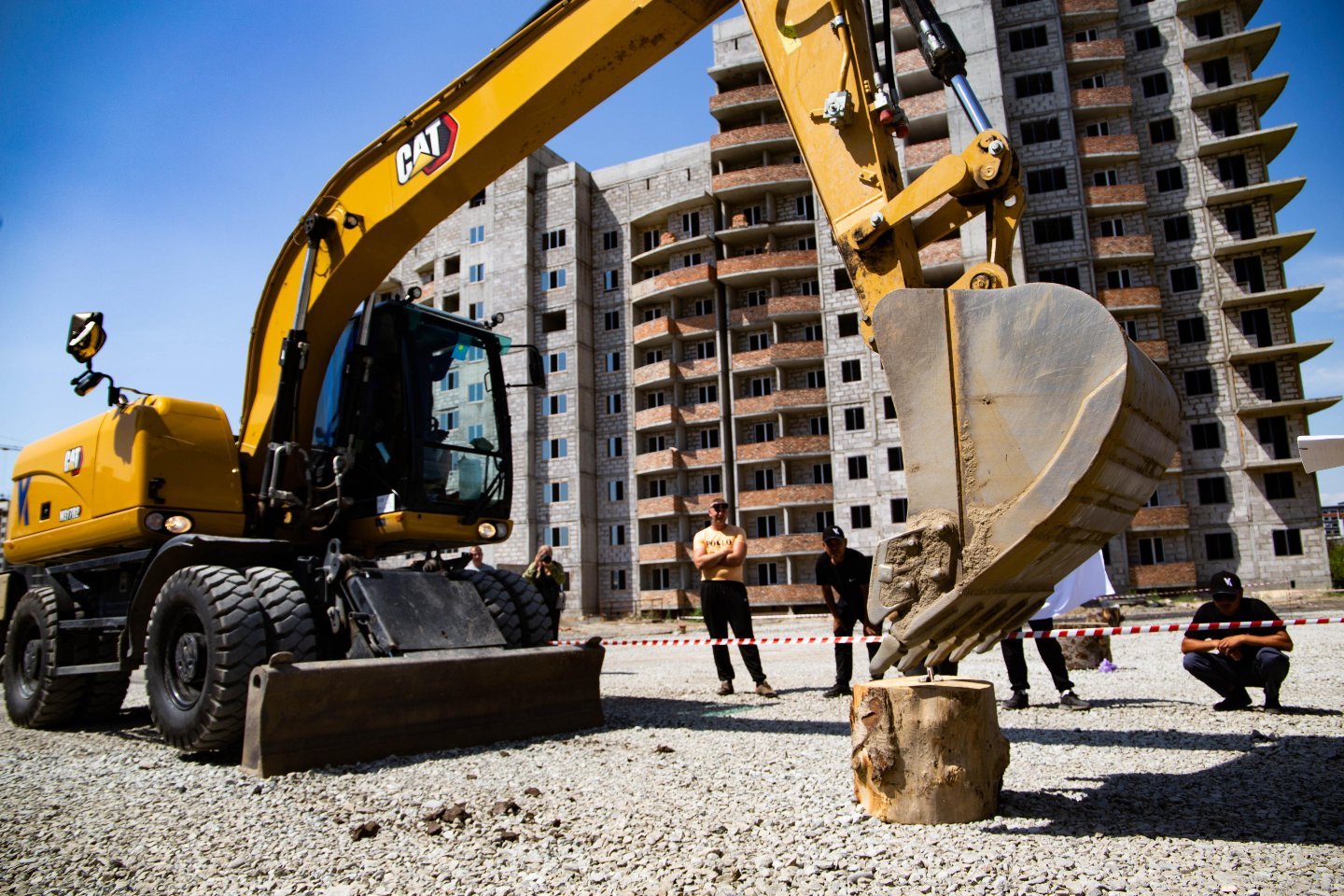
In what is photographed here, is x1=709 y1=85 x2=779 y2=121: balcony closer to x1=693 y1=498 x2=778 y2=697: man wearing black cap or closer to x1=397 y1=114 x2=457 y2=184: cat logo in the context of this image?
x1=693 y1=498 x2=778 y2=697: man wearing black cap

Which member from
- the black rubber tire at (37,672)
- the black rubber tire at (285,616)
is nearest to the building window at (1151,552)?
the black rubber tire at (285,616)

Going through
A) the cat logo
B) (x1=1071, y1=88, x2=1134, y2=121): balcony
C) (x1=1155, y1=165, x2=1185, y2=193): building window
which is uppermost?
(x1=1071, y1=88, x2=1134, y2=121): balcony

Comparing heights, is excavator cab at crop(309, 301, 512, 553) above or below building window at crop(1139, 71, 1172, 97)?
below

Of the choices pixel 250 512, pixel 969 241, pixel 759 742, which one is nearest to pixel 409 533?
pixel 250 512

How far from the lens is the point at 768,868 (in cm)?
322

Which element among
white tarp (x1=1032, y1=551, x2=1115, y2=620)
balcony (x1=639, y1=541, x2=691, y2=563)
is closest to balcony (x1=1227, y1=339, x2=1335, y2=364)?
balcony (x1=639, y1=541, x2=691, y2=563)

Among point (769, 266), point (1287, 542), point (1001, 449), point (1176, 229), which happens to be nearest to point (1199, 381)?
point (1176, 229)

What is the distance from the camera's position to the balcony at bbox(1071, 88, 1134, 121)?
3791 cm

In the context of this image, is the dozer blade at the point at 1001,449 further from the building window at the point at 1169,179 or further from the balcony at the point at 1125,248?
the building window at the point at 1169,179

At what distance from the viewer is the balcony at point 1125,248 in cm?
3684

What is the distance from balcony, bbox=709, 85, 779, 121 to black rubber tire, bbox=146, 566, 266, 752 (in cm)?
4007

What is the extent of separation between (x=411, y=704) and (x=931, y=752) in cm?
332

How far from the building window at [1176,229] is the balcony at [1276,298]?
3331mm

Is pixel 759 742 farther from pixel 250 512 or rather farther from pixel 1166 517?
pixel 1166 517
